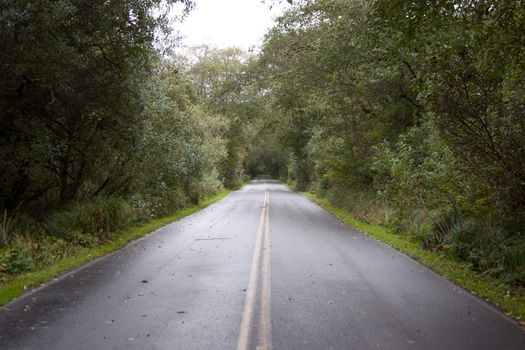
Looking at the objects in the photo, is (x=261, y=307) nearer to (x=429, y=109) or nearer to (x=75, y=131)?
(x=429, y=109)

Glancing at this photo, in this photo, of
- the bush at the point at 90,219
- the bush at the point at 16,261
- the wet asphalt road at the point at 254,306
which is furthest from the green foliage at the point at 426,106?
the bush at the point at 90,219

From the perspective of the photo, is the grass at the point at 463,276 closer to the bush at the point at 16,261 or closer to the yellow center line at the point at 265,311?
the yellow center line at the point at 265,311

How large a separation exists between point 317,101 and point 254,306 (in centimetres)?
1765

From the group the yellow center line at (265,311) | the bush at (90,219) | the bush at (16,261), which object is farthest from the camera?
the bush at (90,219)

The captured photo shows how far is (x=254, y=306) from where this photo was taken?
20.9 feet

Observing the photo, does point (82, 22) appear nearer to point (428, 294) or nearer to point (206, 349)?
point (206, 349)

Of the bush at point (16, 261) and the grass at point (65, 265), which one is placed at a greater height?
the bush at point (16, 261)

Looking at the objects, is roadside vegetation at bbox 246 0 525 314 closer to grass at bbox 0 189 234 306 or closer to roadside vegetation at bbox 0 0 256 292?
roadside vegetation at bbox 0 0 256 292

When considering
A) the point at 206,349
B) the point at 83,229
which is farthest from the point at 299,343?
the point at 83,229

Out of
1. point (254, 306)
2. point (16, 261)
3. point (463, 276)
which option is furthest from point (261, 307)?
point (16, 261)

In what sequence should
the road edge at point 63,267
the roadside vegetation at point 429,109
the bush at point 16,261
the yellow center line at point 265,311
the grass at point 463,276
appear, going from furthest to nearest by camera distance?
1. the bush at point 16,261
2. the roadside vegetation at point 429,109
3. the road edge at point 63,267
4. the grass at point 463,276
5. the yellow center line at point 265,311

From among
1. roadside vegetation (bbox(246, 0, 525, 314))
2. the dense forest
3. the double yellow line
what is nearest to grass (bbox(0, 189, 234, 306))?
the dense forest

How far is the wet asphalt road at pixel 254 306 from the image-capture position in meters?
5.13

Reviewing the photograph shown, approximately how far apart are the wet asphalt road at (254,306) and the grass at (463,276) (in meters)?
0.28
